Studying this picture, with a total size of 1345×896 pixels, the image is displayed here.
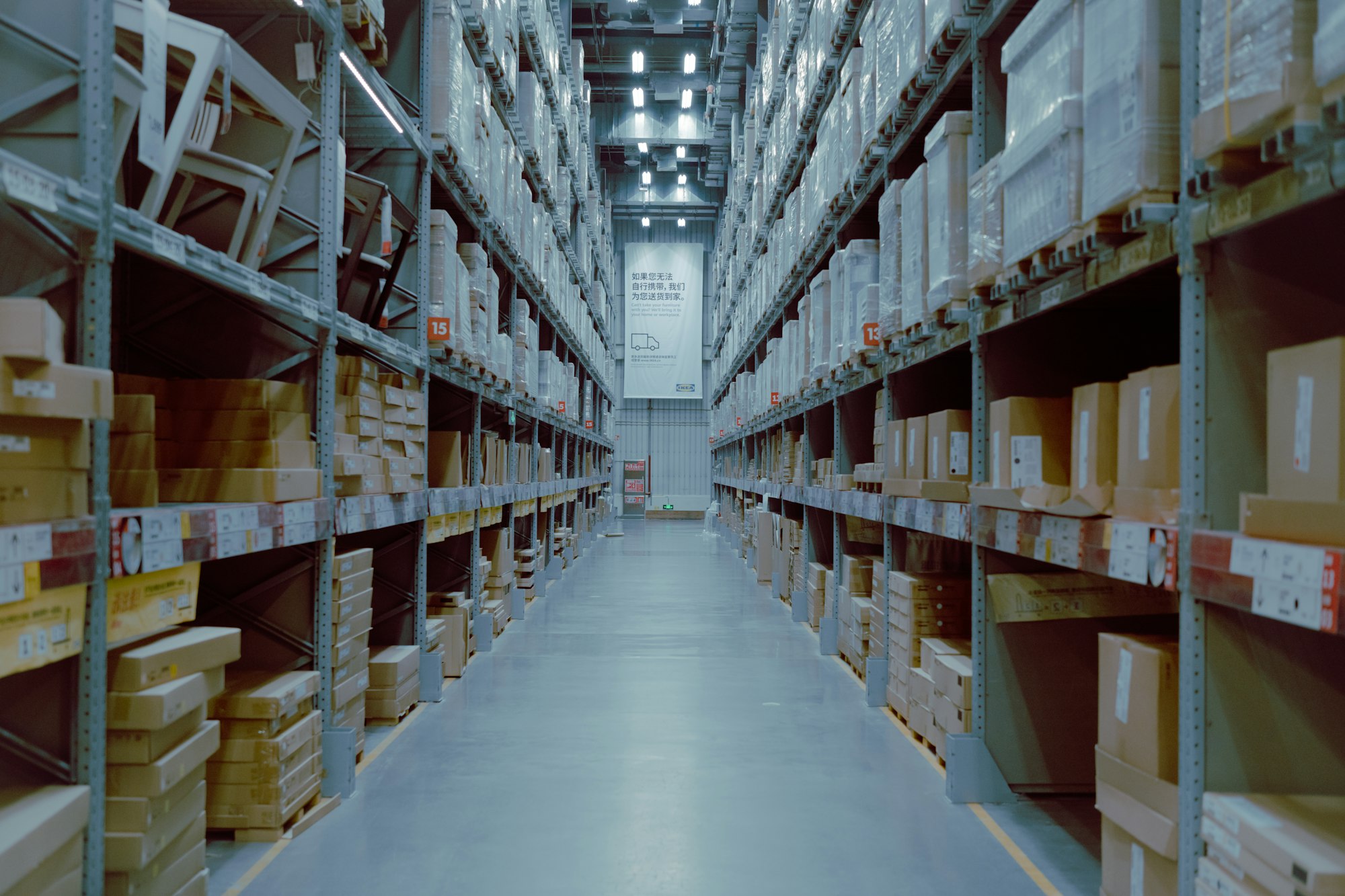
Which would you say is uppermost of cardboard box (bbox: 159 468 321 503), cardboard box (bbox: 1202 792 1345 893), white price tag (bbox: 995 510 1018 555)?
cardboard box (bbox: 159 468 321 503)

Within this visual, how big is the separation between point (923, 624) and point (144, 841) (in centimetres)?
361

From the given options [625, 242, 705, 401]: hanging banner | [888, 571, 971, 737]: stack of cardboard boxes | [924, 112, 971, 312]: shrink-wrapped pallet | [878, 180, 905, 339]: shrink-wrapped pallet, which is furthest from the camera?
[625, 242, 705, 401]: hanging banner

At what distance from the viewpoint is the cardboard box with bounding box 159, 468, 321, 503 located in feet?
10.8

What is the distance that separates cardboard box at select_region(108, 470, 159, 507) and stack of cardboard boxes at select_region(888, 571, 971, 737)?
351 cm

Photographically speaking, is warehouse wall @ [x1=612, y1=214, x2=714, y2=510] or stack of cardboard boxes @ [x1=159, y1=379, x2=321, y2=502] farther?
warehouse wall @ [x1=612, y1=214, x2=714, y2=510]

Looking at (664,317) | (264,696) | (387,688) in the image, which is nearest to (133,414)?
(264,696)

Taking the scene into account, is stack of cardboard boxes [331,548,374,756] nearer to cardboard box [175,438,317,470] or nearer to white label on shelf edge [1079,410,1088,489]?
cardboard box [175,438,317,470]

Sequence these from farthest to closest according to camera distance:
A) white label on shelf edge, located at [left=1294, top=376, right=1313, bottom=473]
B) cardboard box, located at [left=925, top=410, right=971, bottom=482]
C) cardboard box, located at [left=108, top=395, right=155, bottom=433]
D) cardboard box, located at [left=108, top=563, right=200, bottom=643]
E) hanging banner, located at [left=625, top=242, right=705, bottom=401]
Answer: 1. hanging banner, located at [left=625, top=242, right=705, bottom=401]
2. cardboard box, located at [left=925, top=410, right=971, bottom=482]
3. cardboard box, located at [left=108, top=395, right=155, bottom=433]
4. cardboard box, located at [left=108, top=563, right=200, bottom=643]
5. white label on shelf edge, located at [left=1294, top=376, right=1313, bottom=473]

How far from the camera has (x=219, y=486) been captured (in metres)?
3.30

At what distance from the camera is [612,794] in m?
3.87

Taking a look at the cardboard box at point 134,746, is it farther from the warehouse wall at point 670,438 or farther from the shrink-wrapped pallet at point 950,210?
the warehouse wall at point 670,438

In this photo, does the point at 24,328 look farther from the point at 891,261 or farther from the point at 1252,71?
the point at 891,261

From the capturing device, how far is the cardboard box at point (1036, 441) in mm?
3336

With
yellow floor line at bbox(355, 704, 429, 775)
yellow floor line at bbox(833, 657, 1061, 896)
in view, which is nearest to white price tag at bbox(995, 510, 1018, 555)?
yellow floor line at bbox(833, 657, 1061, 896)
